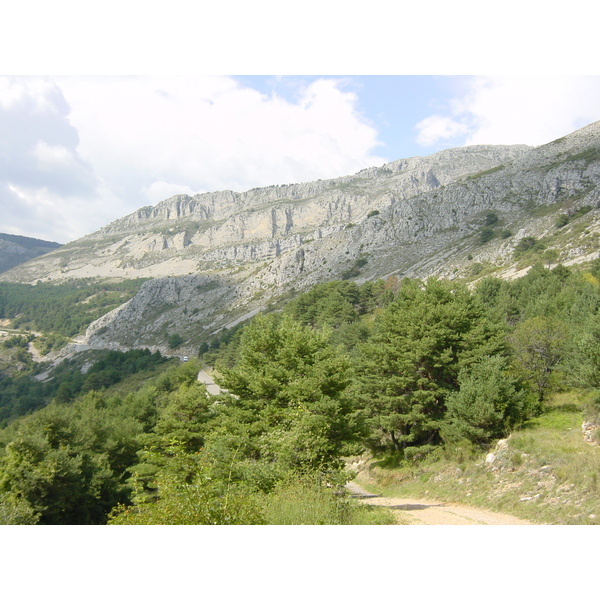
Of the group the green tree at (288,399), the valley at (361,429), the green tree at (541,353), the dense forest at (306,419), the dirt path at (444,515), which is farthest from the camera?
the green tree at (541,353)

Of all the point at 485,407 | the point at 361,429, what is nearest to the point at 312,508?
the point at 361,429

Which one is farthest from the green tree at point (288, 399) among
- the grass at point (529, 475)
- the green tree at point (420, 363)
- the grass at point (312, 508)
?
the green tree at point (420, 363)

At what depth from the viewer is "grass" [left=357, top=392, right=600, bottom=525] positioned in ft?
43.8

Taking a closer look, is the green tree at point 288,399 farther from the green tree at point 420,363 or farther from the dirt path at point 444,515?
the green tree at point 420,363

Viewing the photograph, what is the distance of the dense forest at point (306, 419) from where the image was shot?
1104 centimetres

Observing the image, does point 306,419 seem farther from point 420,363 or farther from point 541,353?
point 541,353

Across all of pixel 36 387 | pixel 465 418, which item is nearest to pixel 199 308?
pixel 36 387

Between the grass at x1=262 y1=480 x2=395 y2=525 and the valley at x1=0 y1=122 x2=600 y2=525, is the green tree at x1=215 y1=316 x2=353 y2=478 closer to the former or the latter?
the valley at x1=0 y1=122 x2=600 y2=525

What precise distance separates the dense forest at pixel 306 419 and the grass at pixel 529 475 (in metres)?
0.99

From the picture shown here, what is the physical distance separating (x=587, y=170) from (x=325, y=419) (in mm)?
119667

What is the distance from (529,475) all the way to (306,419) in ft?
30.6

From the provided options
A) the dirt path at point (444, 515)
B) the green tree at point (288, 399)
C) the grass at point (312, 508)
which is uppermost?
the green tree at point (288, 399)

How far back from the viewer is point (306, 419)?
13.2 m

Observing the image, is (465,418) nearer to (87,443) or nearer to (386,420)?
(386,420)
